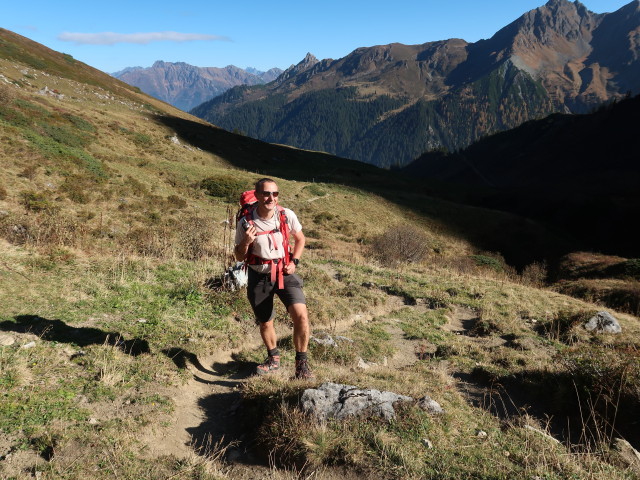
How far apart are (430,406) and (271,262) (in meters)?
2.88

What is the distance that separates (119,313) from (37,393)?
2909 millimetres

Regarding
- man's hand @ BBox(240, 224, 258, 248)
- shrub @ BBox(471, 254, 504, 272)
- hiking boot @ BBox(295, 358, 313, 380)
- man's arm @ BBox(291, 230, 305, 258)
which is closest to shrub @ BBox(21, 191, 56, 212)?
man's hand @ BBox(240, 224, 258, 248)

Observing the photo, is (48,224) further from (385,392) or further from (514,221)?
(514,221)

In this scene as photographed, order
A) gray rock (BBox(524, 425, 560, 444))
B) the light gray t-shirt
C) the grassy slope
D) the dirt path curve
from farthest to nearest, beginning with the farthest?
the light gray t-shirt → gray rock (BBox(524, 425, 560, 444)) → the dirt path curve → the grassy slope

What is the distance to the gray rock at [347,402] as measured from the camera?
4.54 meters

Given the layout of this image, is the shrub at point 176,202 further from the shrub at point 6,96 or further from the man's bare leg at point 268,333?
the man's bare leg at point 268,333

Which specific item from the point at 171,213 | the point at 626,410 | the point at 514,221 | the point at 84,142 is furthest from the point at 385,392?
the point at 514,221

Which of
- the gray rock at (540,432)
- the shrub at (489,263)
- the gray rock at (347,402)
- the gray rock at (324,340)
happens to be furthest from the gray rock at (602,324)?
the shrub at (489,263)

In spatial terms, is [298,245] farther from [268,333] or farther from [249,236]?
[268,333]

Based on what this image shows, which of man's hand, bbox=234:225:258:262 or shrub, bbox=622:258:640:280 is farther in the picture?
shrub, bbox=622:258:640:280

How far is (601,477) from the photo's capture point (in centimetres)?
375

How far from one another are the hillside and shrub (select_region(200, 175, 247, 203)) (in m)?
41.4

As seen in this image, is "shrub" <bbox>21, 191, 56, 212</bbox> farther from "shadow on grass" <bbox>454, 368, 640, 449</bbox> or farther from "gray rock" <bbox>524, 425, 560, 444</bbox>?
"gray rock" <bbox>524, 425, 560, 444</bbox>

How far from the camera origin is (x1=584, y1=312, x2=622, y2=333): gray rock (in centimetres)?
1045
